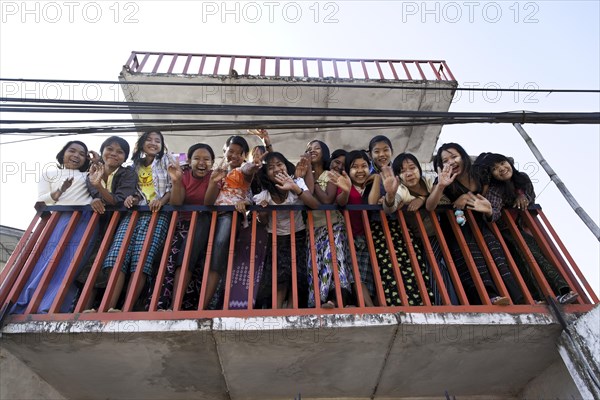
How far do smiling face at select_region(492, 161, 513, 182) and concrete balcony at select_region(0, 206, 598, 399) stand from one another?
0.53 metres

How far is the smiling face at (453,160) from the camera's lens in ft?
12.9

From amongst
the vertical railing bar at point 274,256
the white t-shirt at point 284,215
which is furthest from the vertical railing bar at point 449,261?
the vertical railing bar at point 274,256

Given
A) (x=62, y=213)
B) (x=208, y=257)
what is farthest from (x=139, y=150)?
(x=208, y=257)

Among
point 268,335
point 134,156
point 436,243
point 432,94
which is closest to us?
point 268,335

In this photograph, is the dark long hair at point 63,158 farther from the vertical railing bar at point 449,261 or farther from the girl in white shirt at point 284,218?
the vertical railing bar at point 449,261

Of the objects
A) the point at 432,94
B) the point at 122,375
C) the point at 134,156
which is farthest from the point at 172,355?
the point at 432,94

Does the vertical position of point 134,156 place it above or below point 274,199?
above

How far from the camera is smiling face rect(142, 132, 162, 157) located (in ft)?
14.1

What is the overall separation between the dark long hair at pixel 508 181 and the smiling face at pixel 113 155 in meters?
3.16

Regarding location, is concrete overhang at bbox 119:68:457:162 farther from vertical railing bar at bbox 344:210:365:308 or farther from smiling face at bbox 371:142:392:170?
vertical railing bar at bbox 344:210:365:308

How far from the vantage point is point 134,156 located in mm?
4336

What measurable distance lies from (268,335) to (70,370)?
149 cm

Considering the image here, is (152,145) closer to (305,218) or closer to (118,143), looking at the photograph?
(118,143)

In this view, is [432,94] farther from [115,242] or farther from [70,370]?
[70,370]
